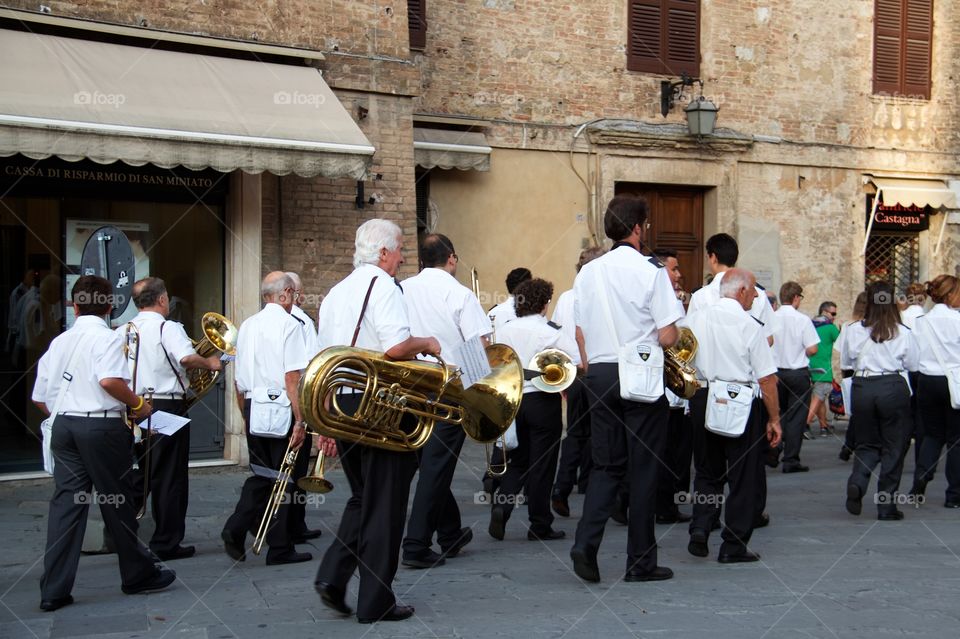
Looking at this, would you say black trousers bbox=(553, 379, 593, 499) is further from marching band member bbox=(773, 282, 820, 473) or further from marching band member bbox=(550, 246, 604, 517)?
marching band member bbox=(773, 282, 820, 473)

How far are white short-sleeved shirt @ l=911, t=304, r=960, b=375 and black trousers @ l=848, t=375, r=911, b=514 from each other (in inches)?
25.4

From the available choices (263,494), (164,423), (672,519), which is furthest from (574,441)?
(164,423)

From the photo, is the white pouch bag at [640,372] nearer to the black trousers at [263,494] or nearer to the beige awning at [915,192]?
the black trousers at [263,494]

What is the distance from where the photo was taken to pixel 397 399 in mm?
5453

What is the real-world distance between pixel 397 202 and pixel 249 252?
1672mm

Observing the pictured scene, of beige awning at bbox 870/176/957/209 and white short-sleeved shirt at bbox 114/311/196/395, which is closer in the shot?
white short-sleeved shirt at bbox 114/311/196/395

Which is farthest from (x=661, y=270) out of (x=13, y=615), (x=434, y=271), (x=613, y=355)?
(x=13, y=615)

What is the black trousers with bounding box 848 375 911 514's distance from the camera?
8836 millimetres

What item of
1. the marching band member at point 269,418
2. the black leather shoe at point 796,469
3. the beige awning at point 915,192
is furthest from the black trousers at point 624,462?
the beige awning at point 915,192

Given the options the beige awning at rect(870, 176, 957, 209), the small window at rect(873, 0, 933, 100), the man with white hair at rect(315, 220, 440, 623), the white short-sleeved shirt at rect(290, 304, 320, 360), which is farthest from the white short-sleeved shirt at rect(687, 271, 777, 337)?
the small window at rect(873, 0, 933, 100)

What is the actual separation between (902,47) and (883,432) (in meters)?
10.2

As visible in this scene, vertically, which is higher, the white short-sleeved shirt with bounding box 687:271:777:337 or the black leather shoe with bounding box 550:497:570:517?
the white short-sleeved shirt with bounding box 687:271:777:337

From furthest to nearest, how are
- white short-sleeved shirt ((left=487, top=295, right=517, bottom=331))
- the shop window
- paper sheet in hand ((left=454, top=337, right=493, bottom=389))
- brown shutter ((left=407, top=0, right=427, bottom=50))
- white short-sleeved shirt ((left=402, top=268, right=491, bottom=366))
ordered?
the shop window → brown shutter ((left=407, top=0, right=427, bottom=50)) → white short-sleeved shirt ((left=487, top=295, right=517, bottom=331)) → white short-sleeved shirt ((left=402, top=268, right=491, bottom=366)) → paper sheet in hand ((left=454, top=337, right=493, bottom=389))

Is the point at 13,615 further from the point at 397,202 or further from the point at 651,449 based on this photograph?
the point at 397,202
